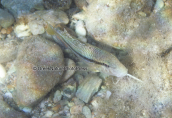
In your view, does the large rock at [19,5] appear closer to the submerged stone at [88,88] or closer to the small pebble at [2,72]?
the small pebble at [2,72]

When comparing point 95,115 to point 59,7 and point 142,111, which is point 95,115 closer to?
point 142,111

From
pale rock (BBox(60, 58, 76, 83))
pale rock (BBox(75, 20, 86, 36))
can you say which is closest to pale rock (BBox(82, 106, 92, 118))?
pale rock (BBox(60, 58, 76, 83))

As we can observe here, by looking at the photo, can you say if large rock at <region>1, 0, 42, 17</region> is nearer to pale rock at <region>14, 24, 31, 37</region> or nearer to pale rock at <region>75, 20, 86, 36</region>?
pale rock at <region>14, 24, 31, 37</region>

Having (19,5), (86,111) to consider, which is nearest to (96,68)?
(86,111)

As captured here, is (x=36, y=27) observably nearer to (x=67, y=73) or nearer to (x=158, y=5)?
(x=67, y=73)

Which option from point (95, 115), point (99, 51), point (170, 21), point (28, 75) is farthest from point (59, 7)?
point (95, 115)
